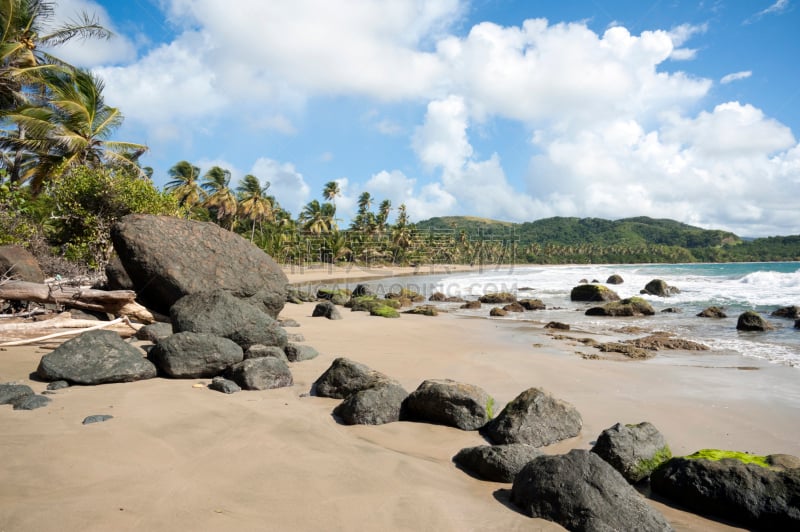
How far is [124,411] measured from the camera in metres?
4.39

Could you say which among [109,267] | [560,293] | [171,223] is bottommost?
[560,293]

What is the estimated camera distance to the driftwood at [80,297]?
798 cm

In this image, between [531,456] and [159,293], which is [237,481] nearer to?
[531,456]

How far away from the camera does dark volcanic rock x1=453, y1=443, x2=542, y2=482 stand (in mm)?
3609

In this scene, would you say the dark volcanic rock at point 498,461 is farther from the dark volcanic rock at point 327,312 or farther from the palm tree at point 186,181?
the palm tree at point 186,181

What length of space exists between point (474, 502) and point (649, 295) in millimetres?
28170

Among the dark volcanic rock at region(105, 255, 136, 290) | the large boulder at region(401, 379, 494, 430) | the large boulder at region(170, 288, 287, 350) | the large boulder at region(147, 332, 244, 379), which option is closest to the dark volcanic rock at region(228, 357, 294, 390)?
the large boulder at region(147, 332, 244, 379)

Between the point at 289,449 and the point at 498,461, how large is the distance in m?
1.76

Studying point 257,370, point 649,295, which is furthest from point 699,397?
point 649,295

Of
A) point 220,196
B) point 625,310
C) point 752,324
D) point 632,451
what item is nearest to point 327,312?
point 632,451

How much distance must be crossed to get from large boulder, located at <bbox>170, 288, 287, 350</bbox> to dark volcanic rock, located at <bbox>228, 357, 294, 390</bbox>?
1.27m

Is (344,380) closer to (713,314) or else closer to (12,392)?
(12,392)

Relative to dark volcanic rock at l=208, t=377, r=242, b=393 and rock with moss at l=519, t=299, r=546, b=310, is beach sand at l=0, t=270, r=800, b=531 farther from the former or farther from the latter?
rock with moss at l=519, t=299, r=546, b=310

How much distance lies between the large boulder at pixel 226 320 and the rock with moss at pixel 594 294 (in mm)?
20557
